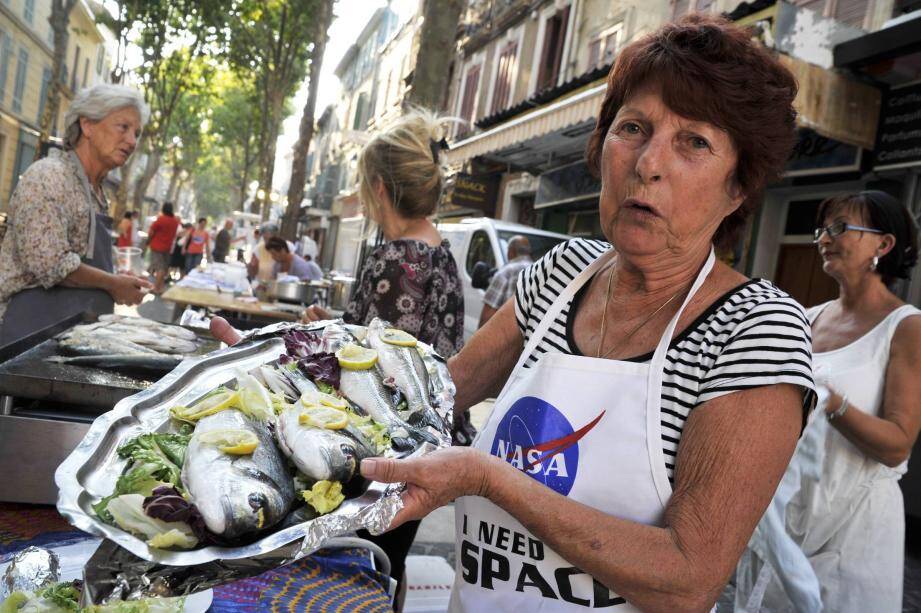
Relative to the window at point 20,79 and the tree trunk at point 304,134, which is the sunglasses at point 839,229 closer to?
the tree trunk at point 304,134

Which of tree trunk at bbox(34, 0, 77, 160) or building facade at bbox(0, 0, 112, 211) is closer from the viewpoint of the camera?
tree trunk at bbox(34, 0, 77, 160)

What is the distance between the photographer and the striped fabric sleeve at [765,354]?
51.0 inches

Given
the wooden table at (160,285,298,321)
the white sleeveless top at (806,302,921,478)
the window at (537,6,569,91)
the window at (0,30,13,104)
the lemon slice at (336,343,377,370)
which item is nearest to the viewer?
the lemon slice at (336,343,377,370)

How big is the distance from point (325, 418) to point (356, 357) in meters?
0.39

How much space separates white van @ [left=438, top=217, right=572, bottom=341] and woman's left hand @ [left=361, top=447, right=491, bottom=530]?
7.87 meters

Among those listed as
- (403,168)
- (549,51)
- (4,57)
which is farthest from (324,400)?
(4,57)

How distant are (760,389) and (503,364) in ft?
2.61

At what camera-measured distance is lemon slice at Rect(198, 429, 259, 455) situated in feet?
3.82

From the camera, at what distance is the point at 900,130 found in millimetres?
7062

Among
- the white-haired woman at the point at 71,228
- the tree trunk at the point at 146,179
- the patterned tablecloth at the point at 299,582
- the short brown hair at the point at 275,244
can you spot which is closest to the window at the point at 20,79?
the tree trunk at the point at 146,179

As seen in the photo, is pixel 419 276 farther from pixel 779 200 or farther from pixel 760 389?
pixel 779 200

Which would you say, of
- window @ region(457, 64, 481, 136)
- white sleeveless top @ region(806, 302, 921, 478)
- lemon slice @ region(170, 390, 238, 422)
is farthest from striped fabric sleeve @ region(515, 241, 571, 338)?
window @ region(457, 64, 481, 136)

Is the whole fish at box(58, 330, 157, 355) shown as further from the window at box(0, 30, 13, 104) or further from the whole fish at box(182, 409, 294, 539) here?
the window at box(0, 30, 13, 104)

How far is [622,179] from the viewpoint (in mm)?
1573
